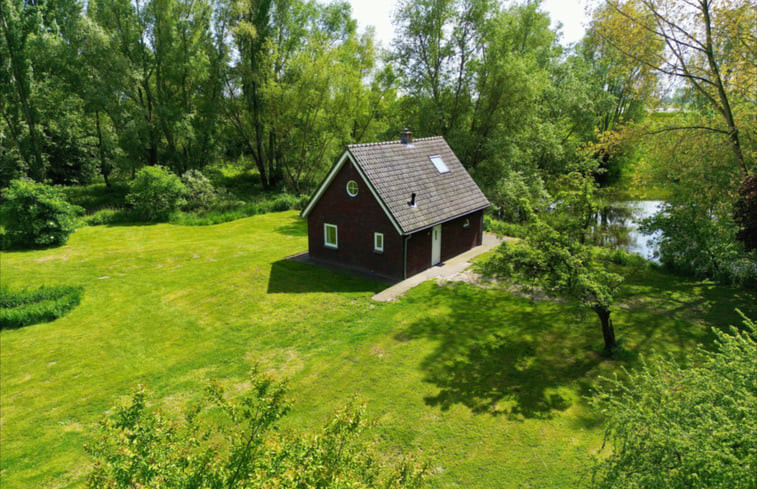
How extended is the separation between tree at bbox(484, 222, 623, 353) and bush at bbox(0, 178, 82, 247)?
24.1 metres

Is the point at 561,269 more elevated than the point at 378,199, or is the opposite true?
the point at 378,199

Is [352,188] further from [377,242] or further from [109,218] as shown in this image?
[109,218]

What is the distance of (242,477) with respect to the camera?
16.2 feet

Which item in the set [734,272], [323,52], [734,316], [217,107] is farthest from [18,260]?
[734,272]

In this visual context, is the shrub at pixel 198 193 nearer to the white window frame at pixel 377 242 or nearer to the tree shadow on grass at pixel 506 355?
the white window frame at pixel 377 242

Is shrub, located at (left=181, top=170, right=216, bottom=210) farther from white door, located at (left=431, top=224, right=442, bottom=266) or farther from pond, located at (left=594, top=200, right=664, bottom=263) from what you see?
pond, located at (left=594, top=200, right=664, bottom=263)

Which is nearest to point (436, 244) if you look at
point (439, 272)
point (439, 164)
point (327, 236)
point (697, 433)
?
point (439, 272)

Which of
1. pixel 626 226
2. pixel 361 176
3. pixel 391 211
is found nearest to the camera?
pixel 391 211

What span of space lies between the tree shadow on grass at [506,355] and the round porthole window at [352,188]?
5803 mm

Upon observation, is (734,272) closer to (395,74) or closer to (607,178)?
(395,74)

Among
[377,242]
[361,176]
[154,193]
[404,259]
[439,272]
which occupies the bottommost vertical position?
[439,272]

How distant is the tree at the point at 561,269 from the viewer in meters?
11.4

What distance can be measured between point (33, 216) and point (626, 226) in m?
37.7

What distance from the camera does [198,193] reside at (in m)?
33.8
